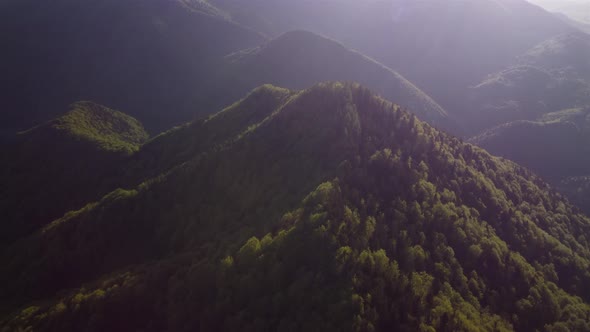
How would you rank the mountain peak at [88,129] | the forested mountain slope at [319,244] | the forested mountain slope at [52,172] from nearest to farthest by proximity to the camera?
the forested mountain slope at [319,244]
the forested mountain slope at [52,172]
the mountain peak at [88,129]

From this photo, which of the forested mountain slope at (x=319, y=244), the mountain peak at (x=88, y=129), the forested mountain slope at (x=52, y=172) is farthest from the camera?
the mountain peak at (x=88, y=129)

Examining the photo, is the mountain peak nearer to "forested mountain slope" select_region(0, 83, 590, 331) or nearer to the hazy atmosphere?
the hazy atmosphere

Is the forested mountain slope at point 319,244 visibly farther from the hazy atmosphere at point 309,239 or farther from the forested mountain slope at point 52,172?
the forested mountain slope at point 52,172

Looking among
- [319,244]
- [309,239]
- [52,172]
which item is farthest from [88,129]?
[319,244]

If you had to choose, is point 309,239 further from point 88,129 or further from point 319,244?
point 88,129

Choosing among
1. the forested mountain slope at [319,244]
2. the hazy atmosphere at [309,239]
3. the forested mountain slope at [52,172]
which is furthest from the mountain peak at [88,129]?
the forested mountain slope at [319,244]

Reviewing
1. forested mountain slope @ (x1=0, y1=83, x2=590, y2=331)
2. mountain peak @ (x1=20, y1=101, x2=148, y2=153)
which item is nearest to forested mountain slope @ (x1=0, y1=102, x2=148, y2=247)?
mountain peak @ (x1=20, y1=101, x2=148, y2=153)
